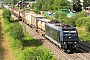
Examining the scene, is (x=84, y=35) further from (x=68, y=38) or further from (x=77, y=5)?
(x=77, y=5)

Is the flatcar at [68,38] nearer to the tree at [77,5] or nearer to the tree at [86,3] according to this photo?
the tree at [77,5]

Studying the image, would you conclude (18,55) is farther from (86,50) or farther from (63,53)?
(86,50)

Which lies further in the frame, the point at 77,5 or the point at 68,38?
the point at 77,5

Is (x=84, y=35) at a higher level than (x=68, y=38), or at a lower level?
lower

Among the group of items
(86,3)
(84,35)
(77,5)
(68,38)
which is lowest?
(84,35)

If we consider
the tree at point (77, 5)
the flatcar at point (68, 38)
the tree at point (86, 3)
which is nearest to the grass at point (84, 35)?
the flatcar at point (68, 38)

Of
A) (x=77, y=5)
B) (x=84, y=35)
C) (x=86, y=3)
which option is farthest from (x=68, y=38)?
(x=86, y=3)

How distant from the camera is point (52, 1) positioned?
106438mm

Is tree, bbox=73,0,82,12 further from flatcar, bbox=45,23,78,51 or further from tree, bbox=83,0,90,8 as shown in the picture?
flatcar, bbox=45,23,78,51

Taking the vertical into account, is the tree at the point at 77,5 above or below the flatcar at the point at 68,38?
below

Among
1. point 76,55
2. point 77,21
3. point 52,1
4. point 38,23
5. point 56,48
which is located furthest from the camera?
point 52,1

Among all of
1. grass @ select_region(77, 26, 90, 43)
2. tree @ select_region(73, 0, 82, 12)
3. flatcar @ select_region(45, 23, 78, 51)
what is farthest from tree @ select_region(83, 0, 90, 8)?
flatcar @ select_region(45, 23, 78, 51)

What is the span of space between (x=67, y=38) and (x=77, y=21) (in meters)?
28.8

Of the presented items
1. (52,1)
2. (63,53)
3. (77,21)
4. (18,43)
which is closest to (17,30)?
(18,43)
